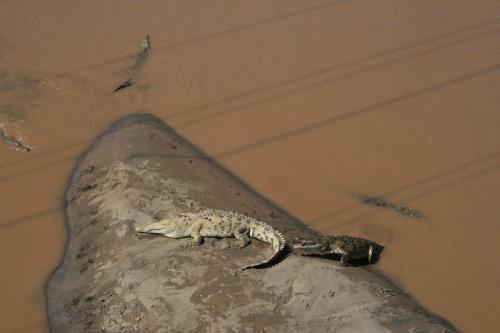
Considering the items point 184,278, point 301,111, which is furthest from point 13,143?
point 301,111

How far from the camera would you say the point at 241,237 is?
6.93 meters

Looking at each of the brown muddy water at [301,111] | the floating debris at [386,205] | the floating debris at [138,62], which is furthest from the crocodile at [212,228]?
the floating debris at [138,62]

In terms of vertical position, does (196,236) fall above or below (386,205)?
below

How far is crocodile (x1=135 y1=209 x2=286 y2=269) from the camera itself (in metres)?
6.89

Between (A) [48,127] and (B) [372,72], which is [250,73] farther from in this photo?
(A) [48,127]

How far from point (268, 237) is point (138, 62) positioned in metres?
5.40

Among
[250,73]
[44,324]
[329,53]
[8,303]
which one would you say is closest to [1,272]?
[8,303]

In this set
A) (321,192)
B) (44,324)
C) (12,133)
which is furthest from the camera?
(12,133)

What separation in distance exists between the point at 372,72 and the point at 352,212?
353cm

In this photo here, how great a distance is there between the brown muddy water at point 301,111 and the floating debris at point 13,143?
0.12 meters

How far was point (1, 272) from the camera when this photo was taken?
7.24 metres

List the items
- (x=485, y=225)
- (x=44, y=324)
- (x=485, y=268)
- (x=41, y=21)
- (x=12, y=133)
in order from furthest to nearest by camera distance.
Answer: (x=41, y=21), (x=12, y=133), (x=485, y=225), (x=485, y=268), (x=44, y=324)

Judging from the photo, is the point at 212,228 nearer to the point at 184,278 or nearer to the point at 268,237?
the point at 268,237

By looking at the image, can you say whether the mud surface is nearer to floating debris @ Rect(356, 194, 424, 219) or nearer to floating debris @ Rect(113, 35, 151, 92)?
floating debris @ Rect(356, 194, 424, 219)
